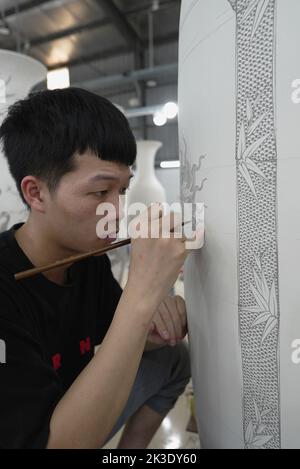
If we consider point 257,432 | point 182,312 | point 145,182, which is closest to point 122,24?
point 145,182

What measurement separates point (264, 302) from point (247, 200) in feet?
0.53

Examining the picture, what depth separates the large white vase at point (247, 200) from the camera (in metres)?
0.50

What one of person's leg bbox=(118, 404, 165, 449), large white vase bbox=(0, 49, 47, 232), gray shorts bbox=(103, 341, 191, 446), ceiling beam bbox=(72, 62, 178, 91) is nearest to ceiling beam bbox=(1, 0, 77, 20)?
ceiling beam bbox=(72, 62, 178, 91)

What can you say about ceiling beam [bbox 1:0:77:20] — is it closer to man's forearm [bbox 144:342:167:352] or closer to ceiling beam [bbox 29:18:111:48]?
ceiling beam [bbox 29:18:111:48]

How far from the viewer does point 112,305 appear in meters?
0.96

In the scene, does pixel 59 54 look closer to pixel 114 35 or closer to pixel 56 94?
pixel 114 35

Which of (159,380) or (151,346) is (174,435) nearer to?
(159,380)

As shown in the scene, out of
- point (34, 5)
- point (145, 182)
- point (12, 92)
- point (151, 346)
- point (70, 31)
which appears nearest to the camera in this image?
point (151, 346)

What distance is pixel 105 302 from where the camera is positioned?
3.13 ft

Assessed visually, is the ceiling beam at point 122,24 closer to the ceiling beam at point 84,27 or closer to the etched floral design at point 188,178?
the ceiling beam at point 84,27

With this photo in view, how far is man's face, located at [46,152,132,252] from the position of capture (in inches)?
25.0

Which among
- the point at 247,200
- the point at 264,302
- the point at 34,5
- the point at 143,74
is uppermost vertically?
the point at 34,5

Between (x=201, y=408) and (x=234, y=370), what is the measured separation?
170mm
